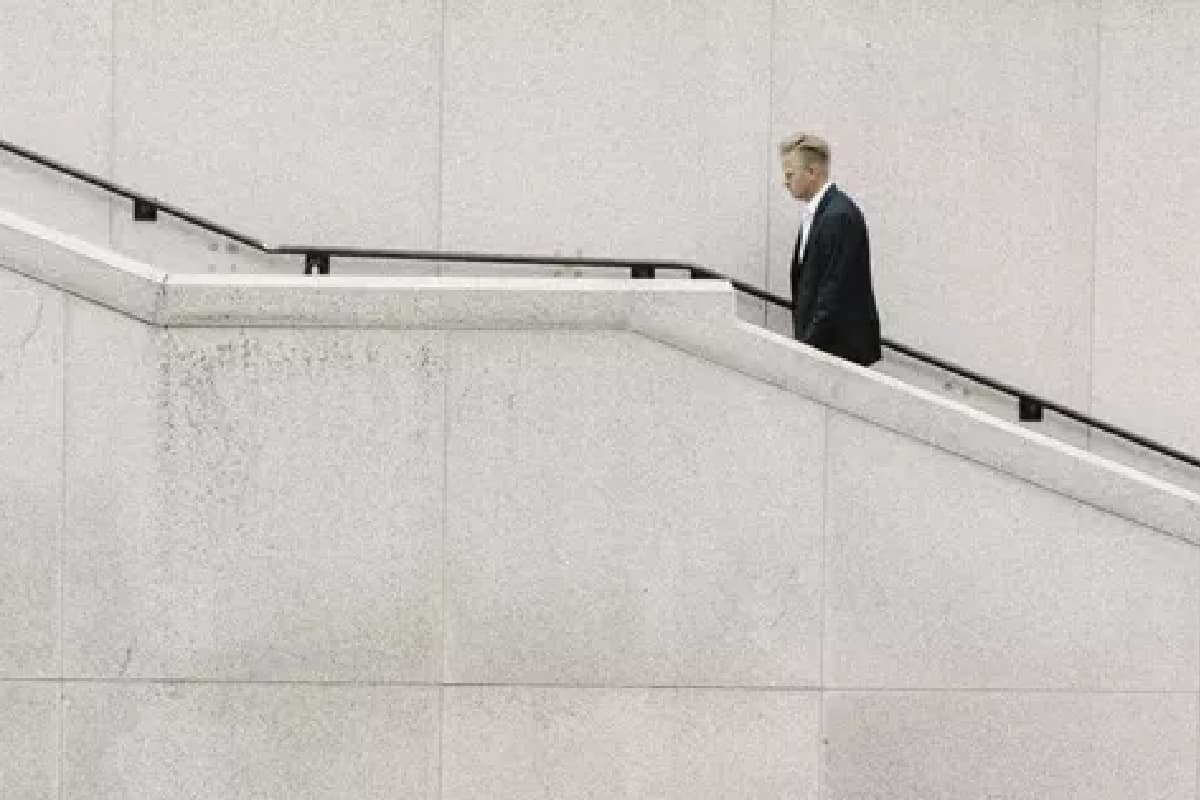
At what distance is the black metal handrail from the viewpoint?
11.6m

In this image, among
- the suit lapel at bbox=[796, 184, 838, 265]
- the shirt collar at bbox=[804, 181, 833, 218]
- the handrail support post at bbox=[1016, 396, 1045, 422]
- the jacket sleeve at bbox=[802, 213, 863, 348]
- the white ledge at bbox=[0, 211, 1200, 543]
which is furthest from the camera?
the handrail support post at bbox=[1016, 396, 1045, 422]

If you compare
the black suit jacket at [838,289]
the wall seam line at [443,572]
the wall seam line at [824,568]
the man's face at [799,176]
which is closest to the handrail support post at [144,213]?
the wall seam line at [443,572]

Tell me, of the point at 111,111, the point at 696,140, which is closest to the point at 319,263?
the point at 111,111

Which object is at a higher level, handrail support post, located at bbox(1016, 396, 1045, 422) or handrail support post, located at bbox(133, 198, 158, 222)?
handrail support post, located at bbox(133, 198, 158, 222)

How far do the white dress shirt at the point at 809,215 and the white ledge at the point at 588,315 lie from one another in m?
1.06

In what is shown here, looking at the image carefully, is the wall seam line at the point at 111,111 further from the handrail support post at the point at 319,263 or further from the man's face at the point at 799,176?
the man's face at the point at 799,176

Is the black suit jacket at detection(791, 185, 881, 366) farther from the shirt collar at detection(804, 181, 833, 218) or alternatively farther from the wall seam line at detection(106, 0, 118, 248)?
the wall seam line at detection(106, 0, 118, 248)

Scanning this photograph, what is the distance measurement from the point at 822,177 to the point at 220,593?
3.34m

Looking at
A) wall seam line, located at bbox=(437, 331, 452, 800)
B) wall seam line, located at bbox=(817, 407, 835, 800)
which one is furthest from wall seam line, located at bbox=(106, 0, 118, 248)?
wall seam line, located at bbox=(817, 407, 835, 800)

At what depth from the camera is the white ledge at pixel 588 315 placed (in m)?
10.4

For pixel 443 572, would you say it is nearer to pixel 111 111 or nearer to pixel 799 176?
pixel 799 176

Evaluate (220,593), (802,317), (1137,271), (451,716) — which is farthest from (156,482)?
(1137,271)

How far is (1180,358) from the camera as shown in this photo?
41.4 feet

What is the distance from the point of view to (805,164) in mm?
11539
